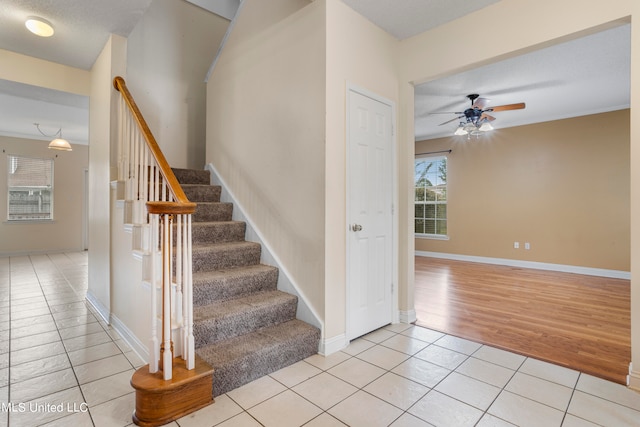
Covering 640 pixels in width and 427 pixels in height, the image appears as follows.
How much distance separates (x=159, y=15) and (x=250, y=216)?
3.20 meters

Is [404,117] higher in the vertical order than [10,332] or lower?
higher

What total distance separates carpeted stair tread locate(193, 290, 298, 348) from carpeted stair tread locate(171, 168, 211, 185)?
5.79 feet

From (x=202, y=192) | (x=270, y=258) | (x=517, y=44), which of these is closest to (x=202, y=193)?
(x=202, y=192)

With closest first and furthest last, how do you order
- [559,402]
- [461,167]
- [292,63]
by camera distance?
[559,402], [292,63], [461,167]

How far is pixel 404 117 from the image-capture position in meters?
3.16

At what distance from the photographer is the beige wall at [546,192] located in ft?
17.0

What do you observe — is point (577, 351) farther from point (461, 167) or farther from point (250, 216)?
point (461, 167)

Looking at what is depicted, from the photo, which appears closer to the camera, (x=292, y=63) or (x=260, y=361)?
(x=260, y=361)

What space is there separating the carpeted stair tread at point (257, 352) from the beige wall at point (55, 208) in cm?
750

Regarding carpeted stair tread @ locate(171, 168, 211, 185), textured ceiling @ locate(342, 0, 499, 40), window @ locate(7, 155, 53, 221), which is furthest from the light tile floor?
window @ locate(7, 155, 53, 221)

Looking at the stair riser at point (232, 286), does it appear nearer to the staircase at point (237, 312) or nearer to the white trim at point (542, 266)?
the staircase at point (237, 312)

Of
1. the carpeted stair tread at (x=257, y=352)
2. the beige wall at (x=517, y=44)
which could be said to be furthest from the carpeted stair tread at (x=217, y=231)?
the beige wall at (x=517, y=44)

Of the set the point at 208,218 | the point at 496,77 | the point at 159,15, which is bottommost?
the point at 208,218

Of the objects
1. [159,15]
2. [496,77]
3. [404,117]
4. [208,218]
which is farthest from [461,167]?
[159,15]
